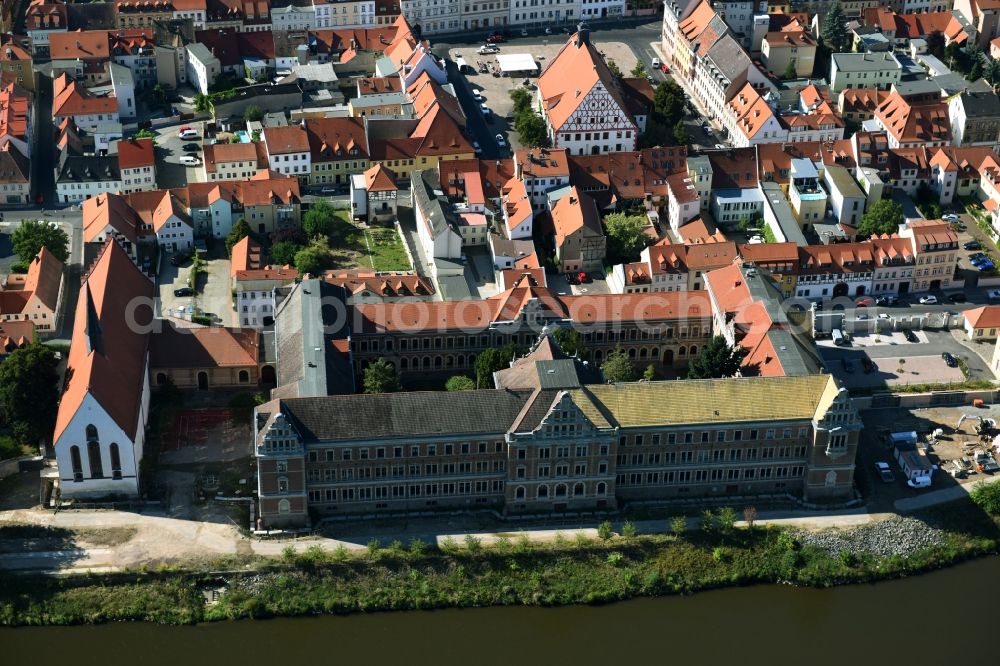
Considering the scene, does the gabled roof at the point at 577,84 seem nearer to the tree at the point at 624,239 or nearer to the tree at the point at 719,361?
the tree at the point at 624,239

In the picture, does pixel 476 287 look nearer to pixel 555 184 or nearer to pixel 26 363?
pixel 555 184

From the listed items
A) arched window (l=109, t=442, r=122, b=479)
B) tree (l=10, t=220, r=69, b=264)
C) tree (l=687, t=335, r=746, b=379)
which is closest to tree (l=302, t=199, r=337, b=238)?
tree (l=10, t=220, r=69, b=264)

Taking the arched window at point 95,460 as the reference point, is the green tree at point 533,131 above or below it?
above

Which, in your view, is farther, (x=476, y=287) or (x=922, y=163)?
(x=922, y=163)

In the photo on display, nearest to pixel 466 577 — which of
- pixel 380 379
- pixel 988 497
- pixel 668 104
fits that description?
pixel 380 379

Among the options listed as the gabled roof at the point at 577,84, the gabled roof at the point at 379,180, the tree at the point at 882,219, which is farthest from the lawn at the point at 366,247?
the tree at the point at 882,219

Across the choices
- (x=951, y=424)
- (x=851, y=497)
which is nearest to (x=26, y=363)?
(x=851, y=497)
